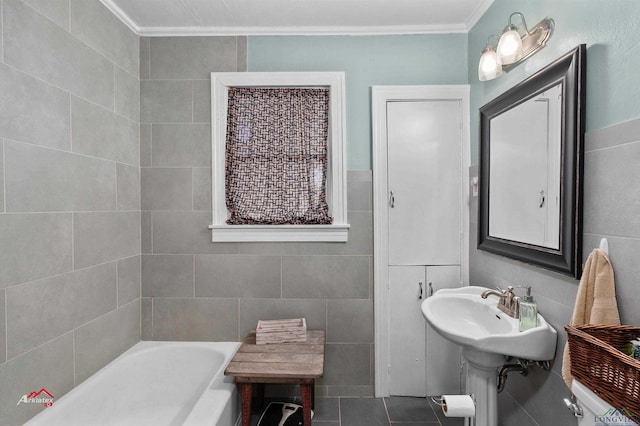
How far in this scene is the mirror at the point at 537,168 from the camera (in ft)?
4.21

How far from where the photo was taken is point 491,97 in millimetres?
1934

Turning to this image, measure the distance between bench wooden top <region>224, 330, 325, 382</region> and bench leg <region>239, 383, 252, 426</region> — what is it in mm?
52

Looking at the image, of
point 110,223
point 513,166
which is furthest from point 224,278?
point 513,166

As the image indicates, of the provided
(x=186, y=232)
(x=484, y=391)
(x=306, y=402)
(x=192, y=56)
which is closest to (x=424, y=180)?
(x=484, y=391)

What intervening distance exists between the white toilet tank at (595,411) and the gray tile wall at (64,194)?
6.69ft

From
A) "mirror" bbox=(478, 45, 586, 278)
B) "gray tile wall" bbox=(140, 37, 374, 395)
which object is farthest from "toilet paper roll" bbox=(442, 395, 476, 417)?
"gray tile wall" bbox=(140, 37, 374, 395)

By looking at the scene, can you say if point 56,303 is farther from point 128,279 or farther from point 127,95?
point 127,95

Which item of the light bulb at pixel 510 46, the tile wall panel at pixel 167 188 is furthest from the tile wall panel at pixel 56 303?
the light bulb at pixel 510 46

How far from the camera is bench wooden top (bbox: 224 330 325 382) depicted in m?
1.74

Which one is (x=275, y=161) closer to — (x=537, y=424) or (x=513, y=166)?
(x=513, y=166)

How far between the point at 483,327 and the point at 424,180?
950mm

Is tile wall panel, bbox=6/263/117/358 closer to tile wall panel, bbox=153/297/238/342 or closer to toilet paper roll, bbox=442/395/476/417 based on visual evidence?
tile wall panel, bbox=153/297/238/342

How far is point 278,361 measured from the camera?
1853mm

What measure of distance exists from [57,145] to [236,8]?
49.2 inches
